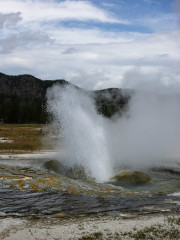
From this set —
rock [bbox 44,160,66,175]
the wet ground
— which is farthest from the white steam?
the wet ground

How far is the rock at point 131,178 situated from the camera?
82.9 ft

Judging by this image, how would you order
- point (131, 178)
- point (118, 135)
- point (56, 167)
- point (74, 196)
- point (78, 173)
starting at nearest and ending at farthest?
point (74, 196), point (131, 178), point (78, 173), point (56, 167), point (118, 135)

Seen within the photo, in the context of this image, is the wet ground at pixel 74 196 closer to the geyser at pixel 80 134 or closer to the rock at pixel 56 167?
the rock at pixel 56 167

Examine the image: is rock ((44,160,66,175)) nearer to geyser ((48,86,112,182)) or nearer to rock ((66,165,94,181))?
geyser ((48,86,112,182))

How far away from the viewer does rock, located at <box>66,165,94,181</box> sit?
1031 inches

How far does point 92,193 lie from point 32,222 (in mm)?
6805

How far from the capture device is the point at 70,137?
101ft

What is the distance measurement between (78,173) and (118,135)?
82.5 feet

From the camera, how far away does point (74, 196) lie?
19672mm

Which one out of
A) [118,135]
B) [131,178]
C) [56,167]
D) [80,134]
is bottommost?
[131,178]

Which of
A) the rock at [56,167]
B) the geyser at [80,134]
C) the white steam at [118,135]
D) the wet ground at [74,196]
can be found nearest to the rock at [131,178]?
the wet ground at [74,196]

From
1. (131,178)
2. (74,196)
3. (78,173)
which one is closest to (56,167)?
(78,173)

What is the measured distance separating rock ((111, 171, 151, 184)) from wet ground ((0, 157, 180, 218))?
81 centimetres

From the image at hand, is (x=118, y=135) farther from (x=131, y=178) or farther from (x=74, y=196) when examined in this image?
(x=74, y=196)
